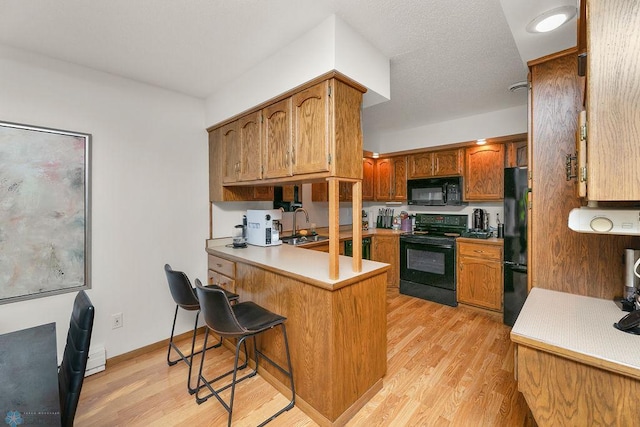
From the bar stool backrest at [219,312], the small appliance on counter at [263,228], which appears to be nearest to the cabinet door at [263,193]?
the small appliance on counter at [263,228]

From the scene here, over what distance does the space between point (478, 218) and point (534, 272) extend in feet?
7.42

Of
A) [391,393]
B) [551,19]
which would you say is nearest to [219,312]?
[391,393]

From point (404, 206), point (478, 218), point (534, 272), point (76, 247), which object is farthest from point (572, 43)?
point (76, 247)

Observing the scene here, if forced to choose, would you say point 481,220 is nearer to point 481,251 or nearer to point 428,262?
point 481,251

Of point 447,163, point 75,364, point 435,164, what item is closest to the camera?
point 75,364

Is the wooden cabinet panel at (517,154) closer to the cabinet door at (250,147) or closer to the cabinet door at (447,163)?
the cabinet door at (447,163)

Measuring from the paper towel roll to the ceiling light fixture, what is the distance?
1.13 meters

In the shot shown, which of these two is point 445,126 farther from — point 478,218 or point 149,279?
point 149,279

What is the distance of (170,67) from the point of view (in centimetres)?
223

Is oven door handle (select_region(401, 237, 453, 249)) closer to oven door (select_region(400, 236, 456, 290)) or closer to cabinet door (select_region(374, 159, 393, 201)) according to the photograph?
oven door (select_region(400, 236, 456, 290))

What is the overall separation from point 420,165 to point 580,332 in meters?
3.26

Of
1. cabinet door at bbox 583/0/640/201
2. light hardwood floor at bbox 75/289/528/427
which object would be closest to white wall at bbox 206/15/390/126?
cabinet door at bbox 583/0/640/201

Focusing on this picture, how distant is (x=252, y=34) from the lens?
1.79m

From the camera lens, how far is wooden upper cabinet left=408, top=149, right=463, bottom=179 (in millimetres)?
3736
